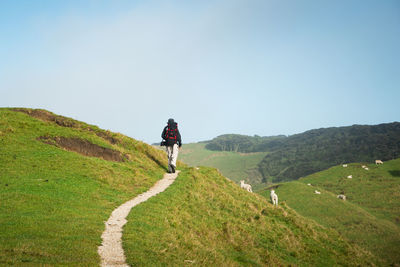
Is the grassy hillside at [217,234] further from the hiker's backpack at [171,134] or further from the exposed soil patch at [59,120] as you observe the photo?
the exposed soil patch at [59,120]

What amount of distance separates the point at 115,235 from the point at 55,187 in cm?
689

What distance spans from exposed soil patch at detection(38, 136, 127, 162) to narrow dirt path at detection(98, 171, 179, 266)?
848 centimetres

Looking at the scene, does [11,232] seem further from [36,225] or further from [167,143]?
[167,143]

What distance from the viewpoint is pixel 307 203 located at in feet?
182

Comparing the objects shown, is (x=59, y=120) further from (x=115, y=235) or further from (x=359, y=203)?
(x=359, y=203)

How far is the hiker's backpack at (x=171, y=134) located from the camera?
91.0ft

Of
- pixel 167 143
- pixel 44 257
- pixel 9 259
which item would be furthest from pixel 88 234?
pixel 167 143

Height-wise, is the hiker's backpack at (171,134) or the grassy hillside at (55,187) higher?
the hiker's backpack at (171,134)

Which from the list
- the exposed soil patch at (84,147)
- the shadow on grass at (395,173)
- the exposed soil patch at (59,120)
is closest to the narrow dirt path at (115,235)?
the exposed soil patch at (84,147)

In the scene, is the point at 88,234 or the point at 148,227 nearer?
the point at 88,234

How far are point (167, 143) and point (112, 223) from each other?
1437cm

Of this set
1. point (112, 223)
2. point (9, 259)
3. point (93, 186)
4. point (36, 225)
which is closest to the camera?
point (9, 259)

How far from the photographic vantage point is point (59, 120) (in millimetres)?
33875

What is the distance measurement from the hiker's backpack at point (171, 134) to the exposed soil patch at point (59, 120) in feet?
29.2
